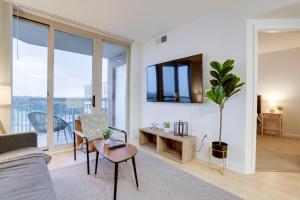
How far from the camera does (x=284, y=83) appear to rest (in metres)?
4.76

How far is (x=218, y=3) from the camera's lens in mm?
2549

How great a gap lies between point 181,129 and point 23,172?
239 cm

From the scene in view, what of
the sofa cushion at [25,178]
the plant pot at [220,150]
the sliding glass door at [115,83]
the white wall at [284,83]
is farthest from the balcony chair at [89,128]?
the white wall at [284,83]

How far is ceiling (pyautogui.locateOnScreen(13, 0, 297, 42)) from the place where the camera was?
96.7 inches

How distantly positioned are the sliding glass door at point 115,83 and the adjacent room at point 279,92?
3341 millimetres

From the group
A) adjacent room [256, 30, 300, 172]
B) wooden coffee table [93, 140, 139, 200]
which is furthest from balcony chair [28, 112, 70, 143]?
adjacent room [256, 30, 300, 172]

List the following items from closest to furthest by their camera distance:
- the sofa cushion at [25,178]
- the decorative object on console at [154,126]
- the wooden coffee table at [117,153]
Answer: the sofa cushion at [25,178] → the wooden coffee table at [117,153] → the decorative object on console at [154,126]

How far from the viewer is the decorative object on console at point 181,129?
10.1 feet

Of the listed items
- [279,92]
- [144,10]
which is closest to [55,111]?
[144,10]

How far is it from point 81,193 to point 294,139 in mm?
5211

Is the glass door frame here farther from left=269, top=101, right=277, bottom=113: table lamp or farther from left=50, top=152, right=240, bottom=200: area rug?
left=269, top=101, right=277, bottom=113: table lamp

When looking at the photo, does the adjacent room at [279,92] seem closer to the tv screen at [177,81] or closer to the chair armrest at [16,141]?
the tv screen at [177,81]

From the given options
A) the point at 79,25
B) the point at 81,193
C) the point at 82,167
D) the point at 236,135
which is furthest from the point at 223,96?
the point at 79,25

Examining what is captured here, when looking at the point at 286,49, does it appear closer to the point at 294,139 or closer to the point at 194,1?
the point at 294,139
